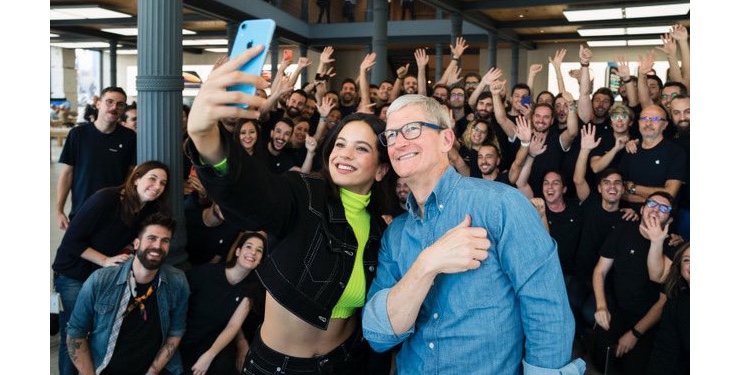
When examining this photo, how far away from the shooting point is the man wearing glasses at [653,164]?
5367 millimetres

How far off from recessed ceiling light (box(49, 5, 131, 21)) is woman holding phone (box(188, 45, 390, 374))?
1475 centimetres

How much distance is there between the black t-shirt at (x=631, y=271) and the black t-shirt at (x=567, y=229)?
0.42 m

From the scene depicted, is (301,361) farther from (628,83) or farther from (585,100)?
(628,83)

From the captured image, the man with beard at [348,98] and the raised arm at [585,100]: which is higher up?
the man with beard at [348,98]

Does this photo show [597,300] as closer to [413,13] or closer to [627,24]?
[627,24]

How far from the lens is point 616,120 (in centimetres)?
594

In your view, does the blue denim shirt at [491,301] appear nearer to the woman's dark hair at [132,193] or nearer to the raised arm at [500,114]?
the woman's dark hair at [132,193]

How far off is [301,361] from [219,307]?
2.21 metres

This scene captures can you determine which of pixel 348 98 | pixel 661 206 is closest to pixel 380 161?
pixel 661 206

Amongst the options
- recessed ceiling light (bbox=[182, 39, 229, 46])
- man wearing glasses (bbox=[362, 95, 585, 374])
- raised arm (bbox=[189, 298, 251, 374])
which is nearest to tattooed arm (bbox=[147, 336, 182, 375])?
raised arm (bbox=[189, 298, 251, 374])

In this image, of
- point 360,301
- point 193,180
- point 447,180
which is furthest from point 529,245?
point 193,180

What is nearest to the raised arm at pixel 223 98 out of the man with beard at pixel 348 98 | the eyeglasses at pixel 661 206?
the eyeglasses at pixel 661 206

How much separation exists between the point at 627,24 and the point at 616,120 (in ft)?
38.9

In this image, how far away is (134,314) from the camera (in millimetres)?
3828
